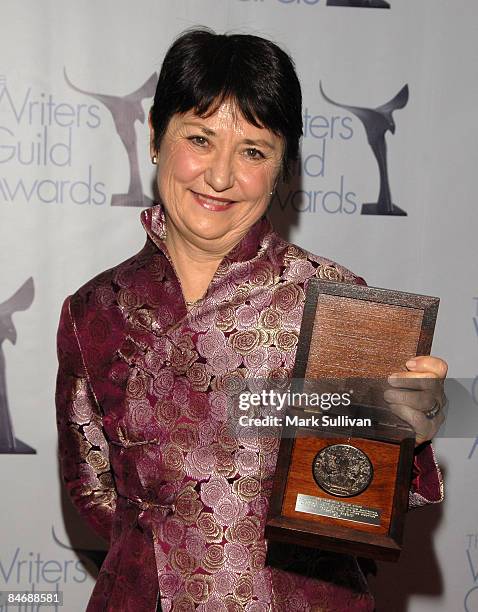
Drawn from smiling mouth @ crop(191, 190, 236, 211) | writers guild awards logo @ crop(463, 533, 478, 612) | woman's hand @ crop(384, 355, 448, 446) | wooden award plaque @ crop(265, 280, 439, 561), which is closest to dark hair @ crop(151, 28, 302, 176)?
smiling mouth @ crop(191, 190, 236, 211)

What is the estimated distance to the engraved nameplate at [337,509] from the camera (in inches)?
43.6

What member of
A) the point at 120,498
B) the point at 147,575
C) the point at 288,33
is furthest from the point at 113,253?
the point at 147,575

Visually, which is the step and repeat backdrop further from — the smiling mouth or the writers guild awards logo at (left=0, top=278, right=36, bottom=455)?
the smiling mouth

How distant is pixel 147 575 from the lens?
129 centimetres

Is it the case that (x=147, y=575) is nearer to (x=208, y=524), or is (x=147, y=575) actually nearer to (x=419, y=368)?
(x=208, y=524)

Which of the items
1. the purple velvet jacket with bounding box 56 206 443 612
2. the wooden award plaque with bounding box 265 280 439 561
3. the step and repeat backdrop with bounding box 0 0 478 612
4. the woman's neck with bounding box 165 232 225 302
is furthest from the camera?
the step and repeat backdrop with bounding box 0 0 478 612

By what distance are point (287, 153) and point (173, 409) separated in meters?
0.43

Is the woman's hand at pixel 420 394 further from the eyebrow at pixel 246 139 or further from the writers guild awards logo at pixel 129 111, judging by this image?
the writers guild awards logo at pixel 129 111

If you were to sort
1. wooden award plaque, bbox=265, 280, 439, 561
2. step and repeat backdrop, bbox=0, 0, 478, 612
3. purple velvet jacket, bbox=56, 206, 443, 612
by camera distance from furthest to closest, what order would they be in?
step and repeat backdrop, bbox=0, 0, 478, 612 → purple velvet jacket, bbox=56, 206, 443, 612 → wooden award plaque, bbox=265, 280, 439, 561

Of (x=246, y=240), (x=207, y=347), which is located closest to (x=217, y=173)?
(x=246, y=240)

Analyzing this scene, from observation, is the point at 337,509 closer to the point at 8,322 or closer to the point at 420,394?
the point at 420,394

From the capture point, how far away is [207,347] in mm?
1278

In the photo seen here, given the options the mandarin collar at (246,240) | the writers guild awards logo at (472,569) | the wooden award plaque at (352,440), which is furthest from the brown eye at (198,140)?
the writers guild awards logo at (472,569)

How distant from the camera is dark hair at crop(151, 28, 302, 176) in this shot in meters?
1.26
